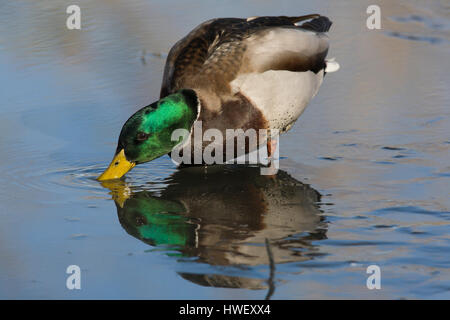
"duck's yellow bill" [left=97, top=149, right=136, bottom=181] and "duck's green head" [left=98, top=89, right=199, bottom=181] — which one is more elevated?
"duck's green head" [left=98, top=89, right=199, bottom=181]

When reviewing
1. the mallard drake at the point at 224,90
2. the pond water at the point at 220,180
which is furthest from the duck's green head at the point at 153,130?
the pond water at the point at 220,180

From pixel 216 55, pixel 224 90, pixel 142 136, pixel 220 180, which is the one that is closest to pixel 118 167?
pixel 142 136

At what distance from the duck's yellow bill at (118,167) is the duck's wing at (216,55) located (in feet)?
1.71

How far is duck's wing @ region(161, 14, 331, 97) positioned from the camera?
15.6 feet

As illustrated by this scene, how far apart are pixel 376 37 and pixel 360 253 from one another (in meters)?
3.65

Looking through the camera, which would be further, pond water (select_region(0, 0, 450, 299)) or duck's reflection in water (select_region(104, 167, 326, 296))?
duck's reflection in water (select_region(104, 167, 326, 296))

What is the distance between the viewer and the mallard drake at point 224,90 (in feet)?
15.3

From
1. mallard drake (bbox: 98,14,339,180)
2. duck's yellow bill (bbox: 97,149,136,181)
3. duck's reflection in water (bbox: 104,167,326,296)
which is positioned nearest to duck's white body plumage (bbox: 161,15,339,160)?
mallard drake (bbox: 98,14,339,180)

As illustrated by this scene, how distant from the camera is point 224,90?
4.70 meters

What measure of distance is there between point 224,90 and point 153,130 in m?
0.44

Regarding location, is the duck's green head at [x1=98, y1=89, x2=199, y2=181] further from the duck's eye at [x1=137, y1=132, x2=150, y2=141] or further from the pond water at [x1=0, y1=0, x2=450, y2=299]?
the pond water at [x1=0, y1=0, x2=450, y2=299]

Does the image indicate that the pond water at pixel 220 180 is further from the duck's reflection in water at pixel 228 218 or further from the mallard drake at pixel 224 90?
the mallard drake at pixel 224 90

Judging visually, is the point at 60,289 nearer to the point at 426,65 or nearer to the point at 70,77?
the point at 70,77

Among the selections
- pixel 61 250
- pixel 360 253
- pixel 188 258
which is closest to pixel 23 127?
pixel 61 250
